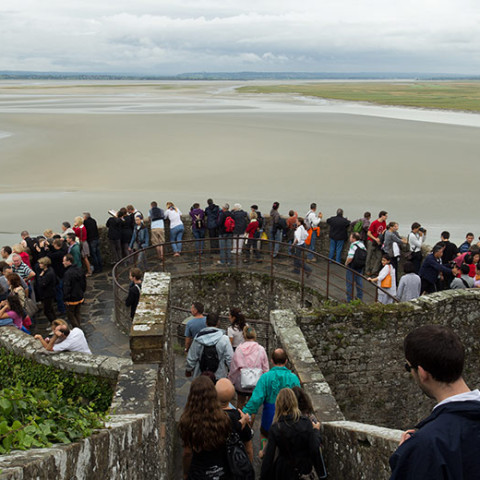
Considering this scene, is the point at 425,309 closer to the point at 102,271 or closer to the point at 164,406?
the point at 164,406

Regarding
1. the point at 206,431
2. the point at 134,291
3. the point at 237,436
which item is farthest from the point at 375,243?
the point at 206,431

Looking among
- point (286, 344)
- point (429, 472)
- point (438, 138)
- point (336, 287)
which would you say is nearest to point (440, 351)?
point (429, 472)

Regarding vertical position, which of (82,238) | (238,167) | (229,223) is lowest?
(82,238)

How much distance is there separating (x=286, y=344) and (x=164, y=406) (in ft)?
6.26

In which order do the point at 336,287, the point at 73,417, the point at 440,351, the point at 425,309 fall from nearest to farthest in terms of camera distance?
the point at 440,351, the point at 73,417, the point at 425,309, the point at 336,287

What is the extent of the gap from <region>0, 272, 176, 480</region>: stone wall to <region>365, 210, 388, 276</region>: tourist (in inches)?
276

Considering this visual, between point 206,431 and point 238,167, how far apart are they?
24277 mm

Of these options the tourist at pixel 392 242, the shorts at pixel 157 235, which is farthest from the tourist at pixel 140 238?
the tourist at pixel 392 242

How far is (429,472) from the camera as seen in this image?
81.7 inches

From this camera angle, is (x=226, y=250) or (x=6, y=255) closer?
(x=6, y=255)

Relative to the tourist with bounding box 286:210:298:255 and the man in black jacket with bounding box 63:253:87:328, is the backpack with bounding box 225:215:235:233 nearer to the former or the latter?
the tourist with bounding box 286:210:298:255

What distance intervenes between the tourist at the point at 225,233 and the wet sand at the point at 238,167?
A: 683cm

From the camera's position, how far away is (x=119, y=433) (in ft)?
11.5

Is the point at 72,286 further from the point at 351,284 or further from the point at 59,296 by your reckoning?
the point at 351,284
